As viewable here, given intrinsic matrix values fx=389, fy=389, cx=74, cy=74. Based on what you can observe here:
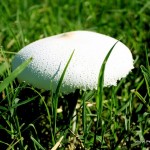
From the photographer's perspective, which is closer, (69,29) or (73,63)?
(73,63)

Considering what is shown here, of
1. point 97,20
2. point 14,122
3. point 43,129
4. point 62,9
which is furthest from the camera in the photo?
point 62,9

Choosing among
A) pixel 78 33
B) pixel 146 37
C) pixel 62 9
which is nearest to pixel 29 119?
pixel 78 33

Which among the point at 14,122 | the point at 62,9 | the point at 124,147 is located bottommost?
the point at 124,147

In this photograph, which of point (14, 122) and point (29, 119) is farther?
point (29, 119)

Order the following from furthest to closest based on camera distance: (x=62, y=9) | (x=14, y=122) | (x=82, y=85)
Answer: (x=62, y=9), (x=14, y=122), (x=82, y=85)

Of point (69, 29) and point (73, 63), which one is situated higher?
point (69, 29)

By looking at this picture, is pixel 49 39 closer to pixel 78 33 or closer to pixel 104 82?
pixel 78 33

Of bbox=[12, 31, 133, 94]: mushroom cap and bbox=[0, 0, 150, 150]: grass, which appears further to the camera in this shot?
bbox=[0, 0, 150, 150]: grass

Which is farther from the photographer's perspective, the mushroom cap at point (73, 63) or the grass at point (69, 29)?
the grass at point (69, 29)
